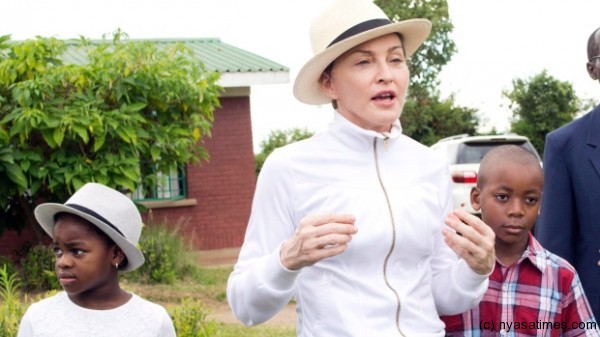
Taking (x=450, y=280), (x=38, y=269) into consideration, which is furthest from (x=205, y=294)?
(x=450, y=280)

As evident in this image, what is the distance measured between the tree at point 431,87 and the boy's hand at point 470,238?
31.9m

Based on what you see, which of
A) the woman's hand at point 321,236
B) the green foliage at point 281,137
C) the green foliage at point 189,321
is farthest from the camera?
the green foliage at point 281,137

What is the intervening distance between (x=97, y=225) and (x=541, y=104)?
30805mm

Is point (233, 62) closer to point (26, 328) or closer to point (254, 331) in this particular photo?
point (254, 331)

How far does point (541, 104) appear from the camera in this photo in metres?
32.7

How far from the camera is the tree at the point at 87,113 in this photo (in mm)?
10430

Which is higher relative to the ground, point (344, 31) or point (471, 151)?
point (344, 31)

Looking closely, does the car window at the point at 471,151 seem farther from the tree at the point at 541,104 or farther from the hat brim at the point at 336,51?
the tree at the point at 541,104

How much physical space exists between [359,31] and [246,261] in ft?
2.73

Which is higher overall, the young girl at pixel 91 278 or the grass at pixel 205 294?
the young girl at pixel 91 278

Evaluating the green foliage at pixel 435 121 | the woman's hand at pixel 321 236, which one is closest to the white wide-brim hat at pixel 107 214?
the woman's hand at pixel 321 236

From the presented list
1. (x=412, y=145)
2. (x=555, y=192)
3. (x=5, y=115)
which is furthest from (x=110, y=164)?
(x=412, y=145)

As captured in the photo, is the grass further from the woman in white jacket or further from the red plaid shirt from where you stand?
the woman in white jacket

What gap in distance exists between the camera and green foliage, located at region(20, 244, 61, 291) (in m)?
11.0
